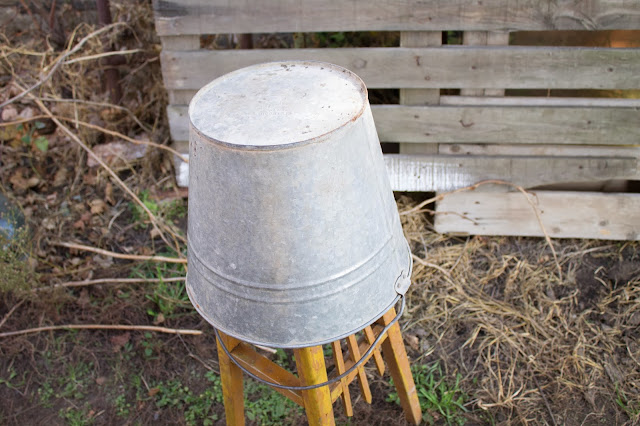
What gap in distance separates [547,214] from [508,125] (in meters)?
0.59

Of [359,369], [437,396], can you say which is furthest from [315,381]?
[437,396]

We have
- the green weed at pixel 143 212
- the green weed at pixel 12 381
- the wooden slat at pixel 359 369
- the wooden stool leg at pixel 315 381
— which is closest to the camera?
the wooden stool leg at pixel 315 381

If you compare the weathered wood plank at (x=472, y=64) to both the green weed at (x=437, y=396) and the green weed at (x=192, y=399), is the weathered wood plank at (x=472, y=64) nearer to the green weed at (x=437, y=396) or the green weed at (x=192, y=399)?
the green weed at (x=437, y=396)

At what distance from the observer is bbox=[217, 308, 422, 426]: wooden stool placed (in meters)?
1.88

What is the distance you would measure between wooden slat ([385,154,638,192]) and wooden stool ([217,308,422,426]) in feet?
3.84

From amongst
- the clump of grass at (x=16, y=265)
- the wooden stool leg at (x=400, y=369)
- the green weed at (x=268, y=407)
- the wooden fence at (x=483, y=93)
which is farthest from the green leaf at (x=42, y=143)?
the wooden stool leg at (x=400, y=369)

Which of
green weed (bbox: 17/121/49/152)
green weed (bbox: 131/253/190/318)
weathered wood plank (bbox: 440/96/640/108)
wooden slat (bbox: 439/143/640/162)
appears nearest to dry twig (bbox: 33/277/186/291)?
green weed (bbox: 131/253/190/318)

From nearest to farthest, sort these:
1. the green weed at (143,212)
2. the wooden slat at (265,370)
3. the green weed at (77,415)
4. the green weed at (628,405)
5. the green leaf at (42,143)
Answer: the wooden slat at (265,370)
the green weed at (628,405)
the green weed at (77,415)
the green weed at (143,212)
the green leaf at (42,143)

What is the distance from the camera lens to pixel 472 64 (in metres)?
3.01

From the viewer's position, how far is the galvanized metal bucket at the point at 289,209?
148cm

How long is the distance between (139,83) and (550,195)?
8.90 feet

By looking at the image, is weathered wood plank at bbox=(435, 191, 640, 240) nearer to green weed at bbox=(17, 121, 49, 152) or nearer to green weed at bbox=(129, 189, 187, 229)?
green weed at bbox=(129, 189, 187, 229)

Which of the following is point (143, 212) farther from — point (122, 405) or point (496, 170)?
point (496, 170)

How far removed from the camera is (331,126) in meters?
1.49
